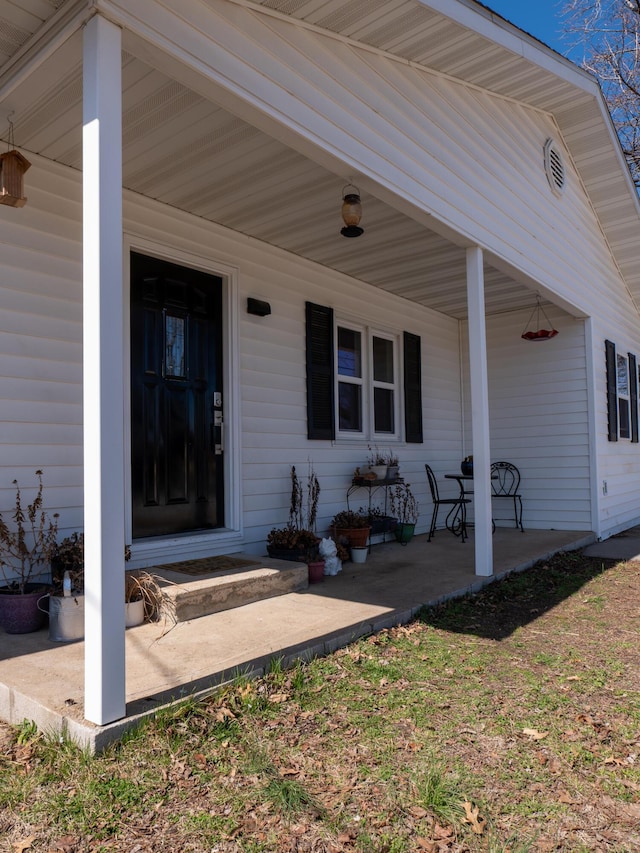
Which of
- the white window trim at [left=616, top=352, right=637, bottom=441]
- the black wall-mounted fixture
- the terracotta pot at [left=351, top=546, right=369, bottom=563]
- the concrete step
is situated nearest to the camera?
the concrete step

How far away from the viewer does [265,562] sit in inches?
169

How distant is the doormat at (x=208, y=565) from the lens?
393 centimetres

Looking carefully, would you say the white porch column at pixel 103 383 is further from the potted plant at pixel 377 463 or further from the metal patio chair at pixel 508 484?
the metal patio chair at pixel 508 484

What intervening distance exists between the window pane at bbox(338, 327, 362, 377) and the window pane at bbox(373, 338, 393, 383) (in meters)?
0.27

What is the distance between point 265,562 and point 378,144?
9.11ft

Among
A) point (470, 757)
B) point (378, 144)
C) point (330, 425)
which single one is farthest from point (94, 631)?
point (330, 425)

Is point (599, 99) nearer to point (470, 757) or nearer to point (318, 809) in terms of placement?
point (470, 757)

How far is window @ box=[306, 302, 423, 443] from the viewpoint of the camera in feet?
18.4

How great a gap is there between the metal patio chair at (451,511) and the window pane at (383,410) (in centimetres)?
67

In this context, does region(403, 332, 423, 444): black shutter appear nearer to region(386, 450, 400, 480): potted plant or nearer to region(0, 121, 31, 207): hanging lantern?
region(386, 450, 400, 480): potted plant

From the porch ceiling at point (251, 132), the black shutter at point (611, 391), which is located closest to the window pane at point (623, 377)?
the black shutter at point (611, 391)

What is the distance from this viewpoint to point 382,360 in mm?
6688

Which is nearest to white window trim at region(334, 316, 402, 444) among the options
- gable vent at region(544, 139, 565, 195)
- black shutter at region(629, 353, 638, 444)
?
gable vent at region(544, 139, 565, 195)

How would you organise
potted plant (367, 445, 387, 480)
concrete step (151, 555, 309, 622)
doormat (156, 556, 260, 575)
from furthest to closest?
potted plant (367, 445, 387, 480) → doormat (156, 556, 260, 575) → concrete step (151, 555, 309, 622)
